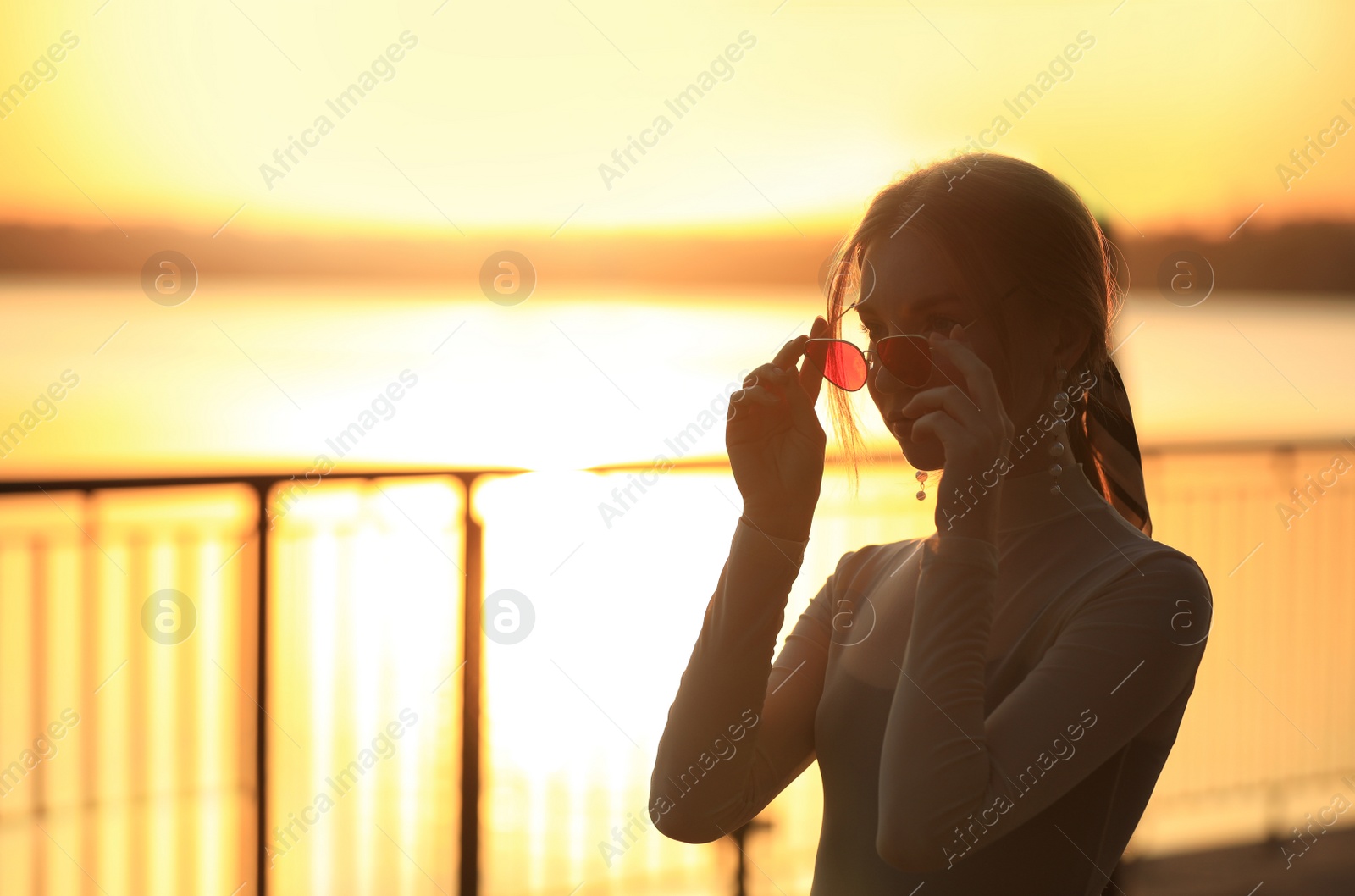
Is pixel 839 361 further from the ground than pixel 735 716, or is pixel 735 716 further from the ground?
pixel 839 361

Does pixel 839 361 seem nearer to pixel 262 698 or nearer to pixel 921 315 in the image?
pixel 921 315

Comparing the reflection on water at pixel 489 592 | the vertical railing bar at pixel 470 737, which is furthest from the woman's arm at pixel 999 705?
the vertical railing bar at pixel 470 737

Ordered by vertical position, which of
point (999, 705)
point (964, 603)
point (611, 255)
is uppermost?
point (611, 255)

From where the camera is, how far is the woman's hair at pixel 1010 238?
A: 121cm

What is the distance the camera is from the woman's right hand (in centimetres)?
125

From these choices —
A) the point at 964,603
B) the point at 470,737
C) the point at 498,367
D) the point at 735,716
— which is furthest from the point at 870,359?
the point at 498,367

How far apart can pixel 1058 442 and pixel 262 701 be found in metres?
2.53

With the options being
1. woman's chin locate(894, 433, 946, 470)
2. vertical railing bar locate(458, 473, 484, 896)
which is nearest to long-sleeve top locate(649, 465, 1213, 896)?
woman's chin locate(894, 433, 946, 470)

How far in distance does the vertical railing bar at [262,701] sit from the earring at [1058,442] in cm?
229

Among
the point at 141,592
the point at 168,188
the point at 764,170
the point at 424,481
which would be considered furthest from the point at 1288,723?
the point at 168,188

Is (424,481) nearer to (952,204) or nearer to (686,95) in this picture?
(686,95)

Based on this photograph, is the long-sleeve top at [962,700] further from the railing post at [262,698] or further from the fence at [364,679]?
the railing post at [262,698]

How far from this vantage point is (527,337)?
3812 millimetres

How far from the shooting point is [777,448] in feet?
4.18
